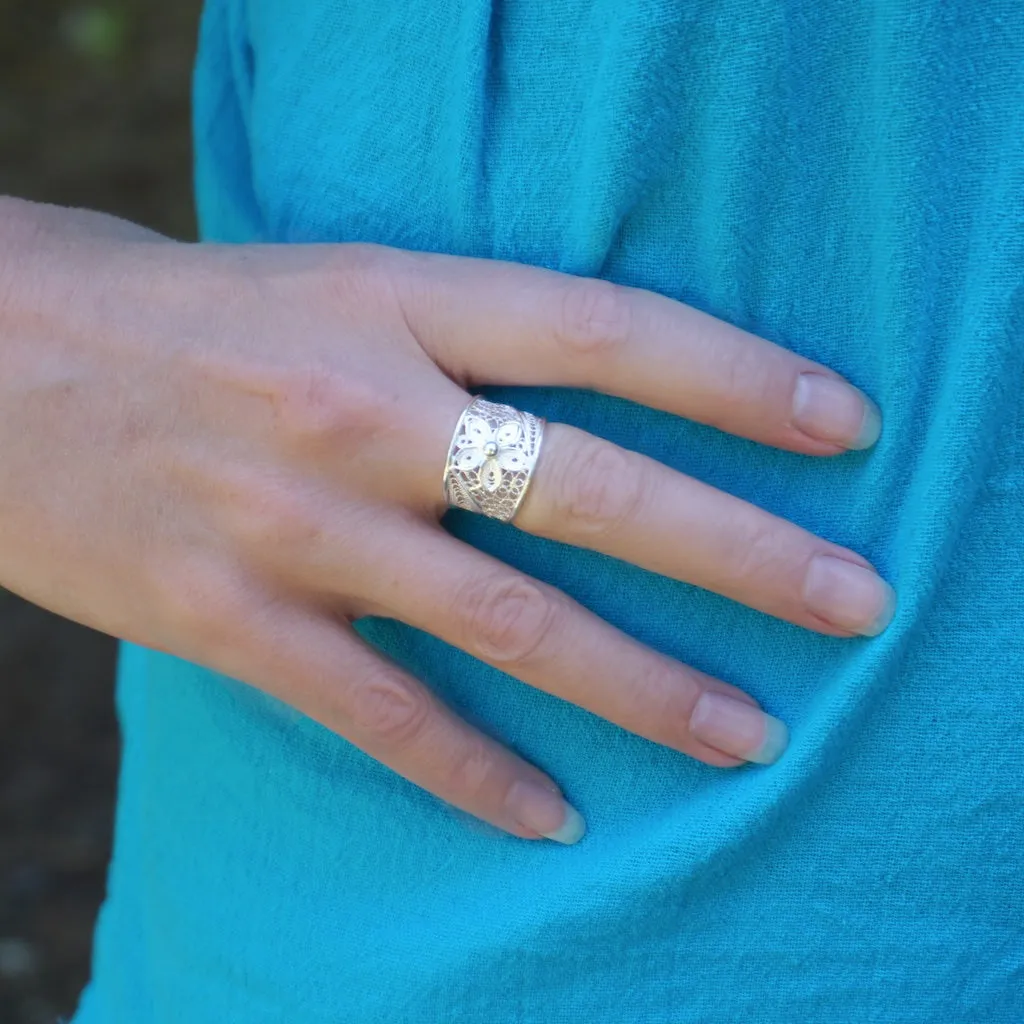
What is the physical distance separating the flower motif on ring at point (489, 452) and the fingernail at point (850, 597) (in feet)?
0.65

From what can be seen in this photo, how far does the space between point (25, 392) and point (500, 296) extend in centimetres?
34

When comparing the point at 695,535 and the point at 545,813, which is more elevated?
the point at 695,535

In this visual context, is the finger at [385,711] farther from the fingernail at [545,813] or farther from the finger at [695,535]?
the finger at [695,535]

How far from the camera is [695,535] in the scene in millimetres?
698

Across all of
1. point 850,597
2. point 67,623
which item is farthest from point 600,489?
point 67,623

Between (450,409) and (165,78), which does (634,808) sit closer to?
(450,409)

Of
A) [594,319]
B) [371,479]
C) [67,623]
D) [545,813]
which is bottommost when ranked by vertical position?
[545,813]

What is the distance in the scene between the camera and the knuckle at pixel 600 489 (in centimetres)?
70

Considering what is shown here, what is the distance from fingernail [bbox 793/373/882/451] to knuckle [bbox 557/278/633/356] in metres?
0.12

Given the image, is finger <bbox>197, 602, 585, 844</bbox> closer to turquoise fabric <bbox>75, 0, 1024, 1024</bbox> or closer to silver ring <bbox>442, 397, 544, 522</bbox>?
turquoise fabric <bbox>75, 0, 1024, 1024</bbox>

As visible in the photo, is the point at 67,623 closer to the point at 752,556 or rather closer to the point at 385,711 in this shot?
the point at 385,711

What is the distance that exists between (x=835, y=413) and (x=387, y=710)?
0.36m

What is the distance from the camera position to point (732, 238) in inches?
27.2

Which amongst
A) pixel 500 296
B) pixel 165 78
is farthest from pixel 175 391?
pixel 165 78
